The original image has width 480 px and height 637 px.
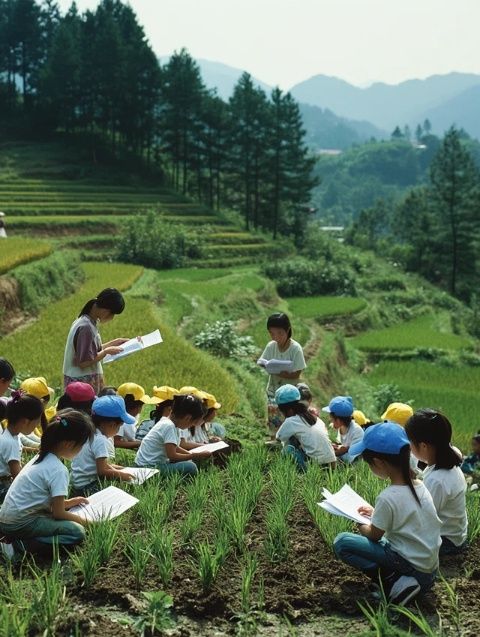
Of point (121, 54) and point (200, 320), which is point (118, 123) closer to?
point (121, 54)

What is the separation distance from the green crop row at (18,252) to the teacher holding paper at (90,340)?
8.35 meters

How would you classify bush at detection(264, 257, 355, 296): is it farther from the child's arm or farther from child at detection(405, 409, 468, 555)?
child at detection(405, 409, 468, 555)

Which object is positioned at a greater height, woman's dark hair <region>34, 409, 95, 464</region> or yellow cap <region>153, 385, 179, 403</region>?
woman's dark hair <region>34, 409, 95, 464</region>

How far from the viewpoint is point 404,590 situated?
12.0 feet

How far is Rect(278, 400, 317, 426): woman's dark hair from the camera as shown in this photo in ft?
19.8

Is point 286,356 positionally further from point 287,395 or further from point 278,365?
point 287,395

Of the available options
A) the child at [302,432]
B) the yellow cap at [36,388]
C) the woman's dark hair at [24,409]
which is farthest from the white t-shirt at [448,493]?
the yellow cap at [36,388]

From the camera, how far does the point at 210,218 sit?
39.4 meters

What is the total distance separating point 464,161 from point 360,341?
80.7ft

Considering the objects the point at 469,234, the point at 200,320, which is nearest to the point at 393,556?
the point at 200,320

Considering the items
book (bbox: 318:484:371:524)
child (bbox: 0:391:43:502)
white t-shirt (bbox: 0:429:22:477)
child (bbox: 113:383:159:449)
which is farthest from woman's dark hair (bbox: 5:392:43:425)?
book (bbox: 318:484:371:524)

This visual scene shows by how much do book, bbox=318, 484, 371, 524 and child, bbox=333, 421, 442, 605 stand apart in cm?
15

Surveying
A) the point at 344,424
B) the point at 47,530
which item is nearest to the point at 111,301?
the point at 47,530

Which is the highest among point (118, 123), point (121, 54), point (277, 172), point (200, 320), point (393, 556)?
point (121, 54)
